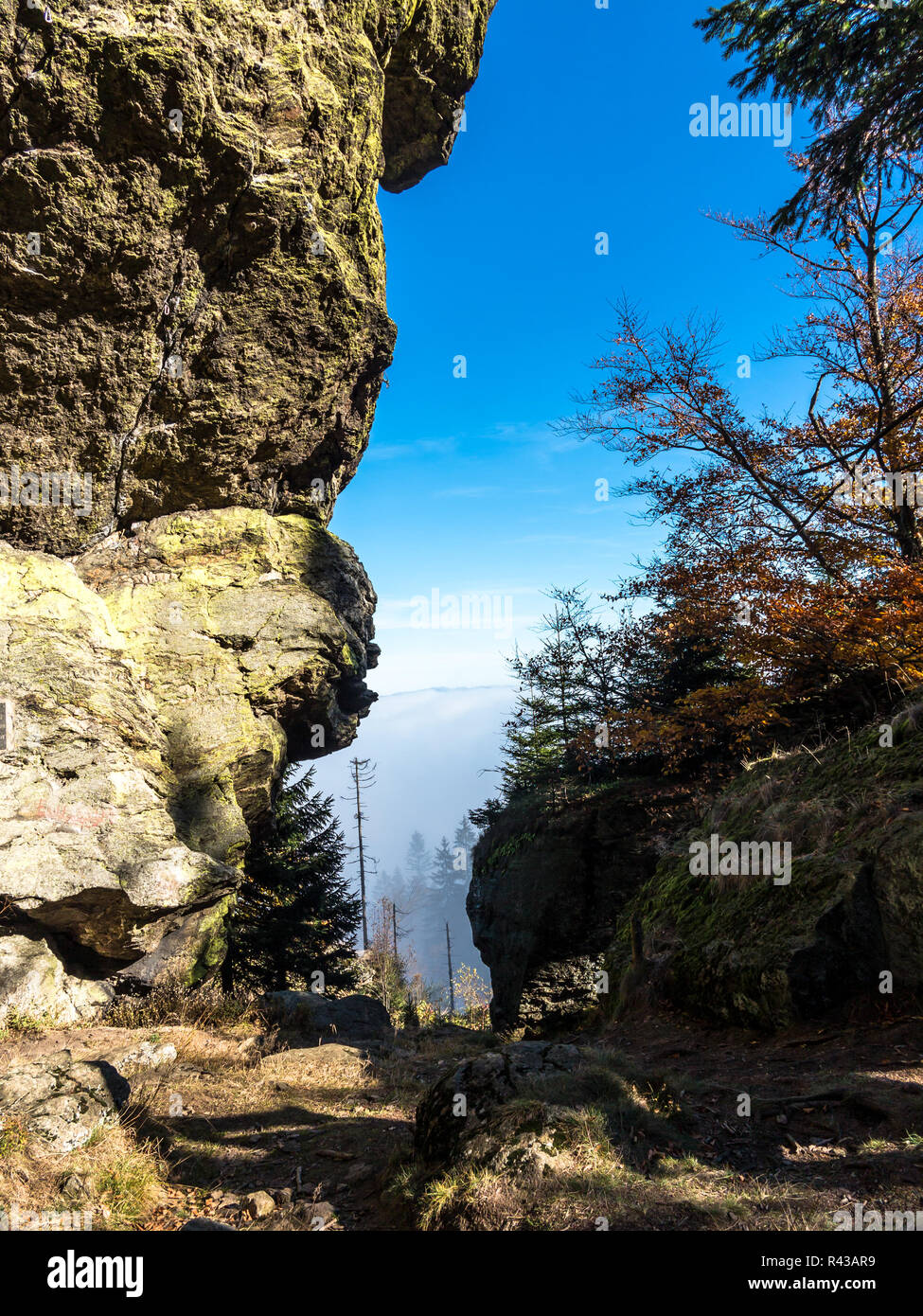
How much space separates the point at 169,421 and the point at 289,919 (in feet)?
40.2

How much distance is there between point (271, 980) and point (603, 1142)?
14709 mm

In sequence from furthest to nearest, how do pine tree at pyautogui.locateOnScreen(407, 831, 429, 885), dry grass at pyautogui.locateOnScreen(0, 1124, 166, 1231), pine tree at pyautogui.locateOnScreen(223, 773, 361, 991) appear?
1. pine tree at pyautogui.locateOnScreen(407, 831, 429, 885)
2. pine tree at pyautogui.locateOnScreen(223, 773, 361, 991)
3. dry grass at pyautogui.locateOnScreen(0, 1124, 166, 1231)

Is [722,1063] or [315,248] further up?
[315,248]

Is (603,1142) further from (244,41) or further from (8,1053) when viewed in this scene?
(244,41)

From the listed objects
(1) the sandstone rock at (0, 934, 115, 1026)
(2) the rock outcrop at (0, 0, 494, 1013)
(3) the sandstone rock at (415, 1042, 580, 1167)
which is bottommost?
(1) the sandstone rock at (0, 934, 115, 1026)

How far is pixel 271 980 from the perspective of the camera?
1662cm

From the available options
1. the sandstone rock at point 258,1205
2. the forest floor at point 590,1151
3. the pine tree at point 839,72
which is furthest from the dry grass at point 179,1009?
the pine tree at point 839,72

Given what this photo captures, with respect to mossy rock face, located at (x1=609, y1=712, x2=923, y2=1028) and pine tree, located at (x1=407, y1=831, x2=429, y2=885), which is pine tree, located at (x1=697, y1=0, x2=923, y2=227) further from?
pine tree, located at (x1=407, y1=831, x2=429, y2=885)

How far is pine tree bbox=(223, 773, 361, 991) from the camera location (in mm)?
16469

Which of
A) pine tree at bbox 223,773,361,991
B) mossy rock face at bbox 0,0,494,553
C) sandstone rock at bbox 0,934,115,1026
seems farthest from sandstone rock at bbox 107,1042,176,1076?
mossy rock face at bbox 0,0,494,553

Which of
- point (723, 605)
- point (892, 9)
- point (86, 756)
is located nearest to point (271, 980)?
point (86, 756)

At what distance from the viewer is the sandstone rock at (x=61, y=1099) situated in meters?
4.55

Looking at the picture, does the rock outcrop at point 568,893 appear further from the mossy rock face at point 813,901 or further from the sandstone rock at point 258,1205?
the sandstone rock at point 258,1205

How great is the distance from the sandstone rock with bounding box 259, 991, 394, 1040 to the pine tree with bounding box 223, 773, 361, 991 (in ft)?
14.1
